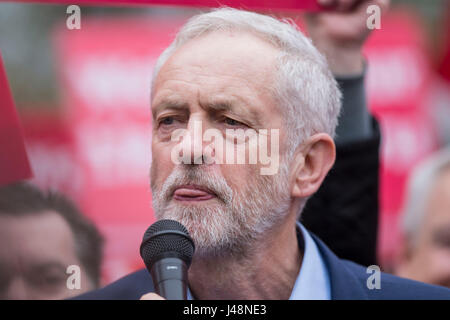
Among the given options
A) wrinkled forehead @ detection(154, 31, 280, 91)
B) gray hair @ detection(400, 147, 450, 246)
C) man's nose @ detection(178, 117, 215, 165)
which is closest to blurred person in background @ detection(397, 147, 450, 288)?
gray hair @ detection(400, 147, 450, 246)

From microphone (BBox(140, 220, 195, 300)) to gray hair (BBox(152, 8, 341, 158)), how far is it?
0.76 meters

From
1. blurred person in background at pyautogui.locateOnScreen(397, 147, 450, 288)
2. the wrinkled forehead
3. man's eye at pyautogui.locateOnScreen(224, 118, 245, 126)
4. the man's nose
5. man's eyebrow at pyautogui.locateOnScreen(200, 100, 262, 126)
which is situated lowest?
blurred person in background at pyautogui.locateOnScreen(397, 147, 450, 288)

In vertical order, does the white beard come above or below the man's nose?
below

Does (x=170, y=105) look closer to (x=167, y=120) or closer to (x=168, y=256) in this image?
(x=167, y=120)

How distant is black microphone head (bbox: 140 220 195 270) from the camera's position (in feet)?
6.77

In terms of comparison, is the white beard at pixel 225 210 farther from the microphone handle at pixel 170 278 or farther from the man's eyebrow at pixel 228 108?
the microphone handle at pixel 170 278

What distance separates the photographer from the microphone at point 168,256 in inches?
77.2

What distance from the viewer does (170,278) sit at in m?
1.98

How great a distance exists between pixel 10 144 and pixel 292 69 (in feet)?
3.42

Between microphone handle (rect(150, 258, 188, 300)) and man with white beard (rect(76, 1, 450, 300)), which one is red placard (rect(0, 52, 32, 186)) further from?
microphone handle (rect(150, 258, 188, 300))

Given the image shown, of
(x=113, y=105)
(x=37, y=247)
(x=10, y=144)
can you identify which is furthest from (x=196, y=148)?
(x=113, y=105)

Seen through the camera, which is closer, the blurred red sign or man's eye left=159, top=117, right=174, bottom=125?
man's eye left=159, top=117, right=174, bottom=125

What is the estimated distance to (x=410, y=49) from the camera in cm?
616
